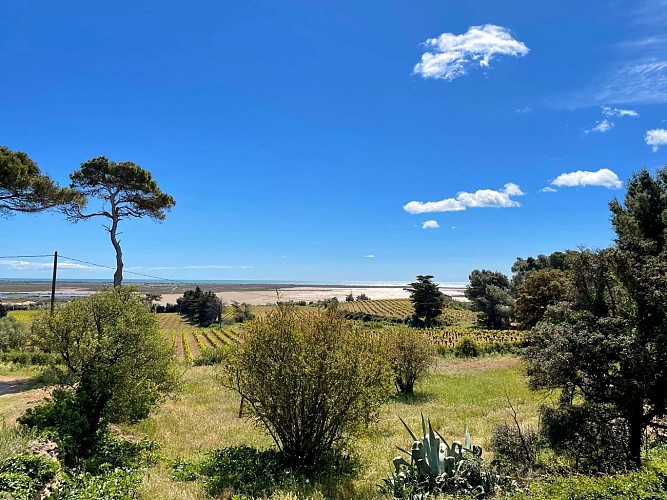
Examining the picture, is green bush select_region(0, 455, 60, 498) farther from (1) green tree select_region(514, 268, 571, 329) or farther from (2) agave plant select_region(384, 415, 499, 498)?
(1) green tree select_region(514, 268, 571, 329)

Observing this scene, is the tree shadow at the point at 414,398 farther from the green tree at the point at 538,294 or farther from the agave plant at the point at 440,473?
the green tree at the point at 538,294

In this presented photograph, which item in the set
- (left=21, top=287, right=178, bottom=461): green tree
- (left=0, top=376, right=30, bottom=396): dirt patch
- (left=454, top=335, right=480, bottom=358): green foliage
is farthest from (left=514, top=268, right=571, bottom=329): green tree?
(left=0, top=376, right=30, bottom=396): dirt patch

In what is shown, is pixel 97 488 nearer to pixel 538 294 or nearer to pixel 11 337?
pixel 11 337

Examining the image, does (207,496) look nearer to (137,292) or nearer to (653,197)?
Result: (137,292)

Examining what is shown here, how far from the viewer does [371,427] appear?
1457 cm

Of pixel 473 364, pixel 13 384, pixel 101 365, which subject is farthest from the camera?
pixel 473 364

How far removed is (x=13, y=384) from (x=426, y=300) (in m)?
68.4

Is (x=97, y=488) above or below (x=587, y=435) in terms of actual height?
below

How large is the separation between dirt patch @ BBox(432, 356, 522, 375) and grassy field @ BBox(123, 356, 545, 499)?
11.1 ft

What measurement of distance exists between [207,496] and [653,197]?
27.4 metres

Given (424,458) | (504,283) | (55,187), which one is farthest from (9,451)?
(504,283)

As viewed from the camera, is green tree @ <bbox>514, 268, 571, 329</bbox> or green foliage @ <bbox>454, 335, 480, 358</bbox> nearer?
green tree @ <bbox>514, 268, 571, 329</bbox>

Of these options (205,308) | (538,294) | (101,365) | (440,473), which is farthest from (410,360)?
(205,308)

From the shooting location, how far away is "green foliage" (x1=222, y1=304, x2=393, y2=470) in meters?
10.5
